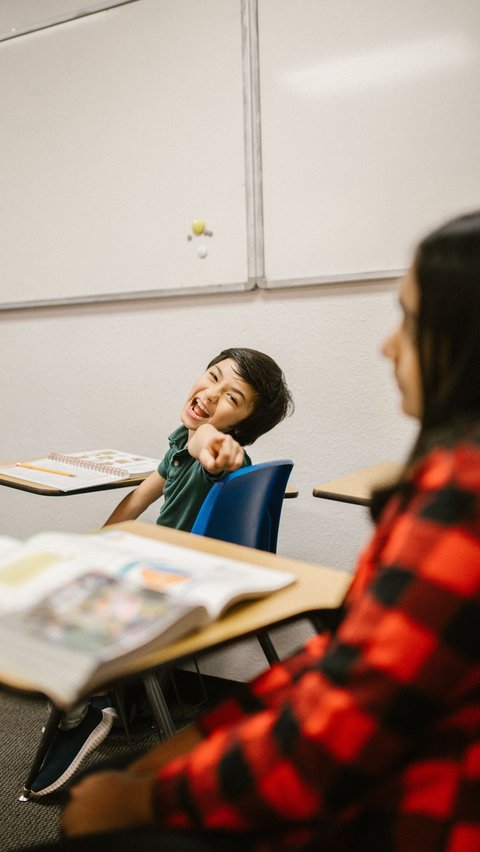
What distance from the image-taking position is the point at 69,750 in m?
1.96

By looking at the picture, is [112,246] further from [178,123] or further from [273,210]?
[273,210]

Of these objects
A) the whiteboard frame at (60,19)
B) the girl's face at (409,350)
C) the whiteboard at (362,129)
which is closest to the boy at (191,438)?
the whiteboard at (362,129)

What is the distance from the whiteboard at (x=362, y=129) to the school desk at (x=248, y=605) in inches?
50.1

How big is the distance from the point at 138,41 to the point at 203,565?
2.32m

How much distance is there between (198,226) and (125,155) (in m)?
0.44

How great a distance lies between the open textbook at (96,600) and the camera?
66 centimetres

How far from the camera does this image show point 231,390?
197cm

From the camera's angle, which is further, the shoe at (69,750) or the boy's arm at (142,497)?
the boy's arm at (142,497)

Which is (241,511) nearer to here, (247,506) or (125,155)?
(247,506)

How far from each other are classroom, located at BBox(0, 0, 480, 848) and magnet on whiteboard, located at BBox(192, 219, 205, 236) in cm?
2

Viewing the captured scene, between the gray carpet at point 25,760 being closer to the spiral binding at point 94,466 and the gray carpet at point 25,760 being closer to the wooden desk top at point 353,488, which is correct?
the spiral binding at point 94,466

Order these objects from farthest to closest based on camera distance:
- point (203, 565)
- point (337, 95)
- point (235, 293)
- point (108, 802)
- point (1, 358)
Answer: point (1, 358) → point (235, 293) → point (337, 95) → point (203, 565) → point (108, 802)

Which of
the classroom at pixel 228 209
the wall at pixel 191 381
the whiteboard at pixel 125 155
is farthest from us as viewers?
the whiteboard at pixel 125 155

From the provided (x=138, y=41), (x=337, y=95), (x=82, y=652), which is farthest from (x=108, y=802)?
(x=138, y=41)
